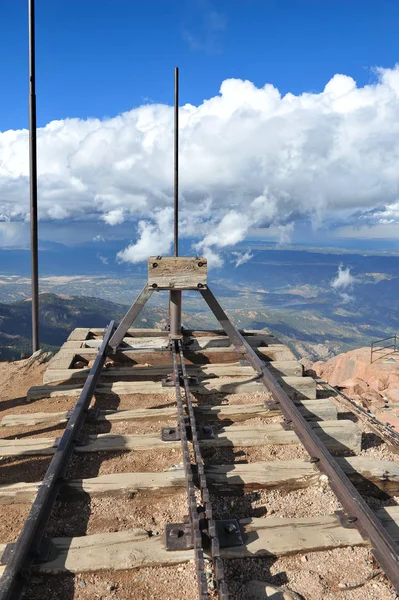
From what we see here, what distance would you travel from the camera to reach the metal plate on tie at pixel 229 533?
9.17 feet

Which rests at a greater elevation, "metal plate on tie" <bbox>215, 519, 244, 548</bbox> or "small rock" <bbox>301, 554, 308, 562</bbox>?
"metal plate on tie" <bbox>215, 519, 244, 548</bbox>

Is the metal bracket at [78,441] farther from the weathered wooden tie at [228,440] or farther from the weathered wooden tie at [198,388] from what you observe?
the weathered wooden tie at [198,388]

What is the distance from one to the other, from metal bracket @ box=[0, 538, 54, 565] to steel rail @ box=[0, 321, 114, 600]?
15 mm

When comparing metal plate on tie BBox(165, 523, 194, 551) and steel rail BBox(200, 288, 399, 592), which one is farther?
metal plate on tie BBox(165, 523, 194, 551)

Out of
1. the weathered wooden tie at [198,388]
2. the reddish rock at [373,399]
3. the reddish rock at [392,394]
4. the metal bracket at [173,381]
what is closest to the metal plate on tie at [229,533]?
the weathered wooden tie at [198,388]

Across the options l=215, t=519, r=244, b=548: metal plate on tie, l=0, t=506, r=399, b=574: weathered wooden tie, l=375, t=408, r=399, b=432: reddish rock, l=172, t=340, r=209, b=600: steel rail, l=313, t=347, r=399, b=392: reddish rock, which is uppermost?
l=172, t=340, r=209, b=600: steel rail

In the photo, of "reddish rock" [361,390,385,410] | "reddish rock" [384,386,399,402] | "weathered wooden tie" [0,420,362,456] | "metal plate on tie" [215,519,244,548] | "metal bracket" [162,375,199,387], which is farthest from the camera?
"reddish rock" [384,386,399,402]

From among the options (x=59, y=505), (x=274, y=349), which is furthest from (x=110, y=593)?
(x=274, y=349)

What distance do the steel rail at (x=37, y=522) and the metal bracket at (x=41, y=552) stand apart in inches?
0.6

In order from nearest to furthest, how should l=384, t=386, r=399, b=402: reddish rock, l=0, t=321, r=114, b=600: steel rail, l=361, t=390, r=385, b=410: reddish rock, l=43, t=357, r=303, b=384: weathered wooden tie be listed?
l=0, t=321, r=114, b=600: steel rail → l=43, t=357, r=303, b=384: weathered wooden tie → l=361, t=390, r=385, b=410: reddish rock → l=384, t=386, r=399, b=402: reddish rock

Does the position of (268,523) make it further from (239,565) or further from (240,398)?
(240,398)

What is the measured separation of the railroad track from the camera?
2.59 m

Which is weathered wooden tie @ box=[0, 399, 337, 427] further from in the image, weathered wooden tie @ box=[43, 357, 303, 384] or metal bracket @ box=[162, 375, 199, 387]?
weathered wooden tie @ box=[43, 357, 303, 384]

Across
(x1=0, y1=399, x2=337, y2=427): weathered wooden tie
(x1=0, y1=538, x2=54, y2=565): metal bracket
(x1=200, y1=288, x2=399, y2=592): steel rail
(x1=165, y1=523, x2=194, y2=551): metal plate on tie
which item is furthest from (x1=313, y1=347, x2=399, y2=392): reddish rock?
(x1=0, y1=538, x2=54, y2=565): metal bracket
